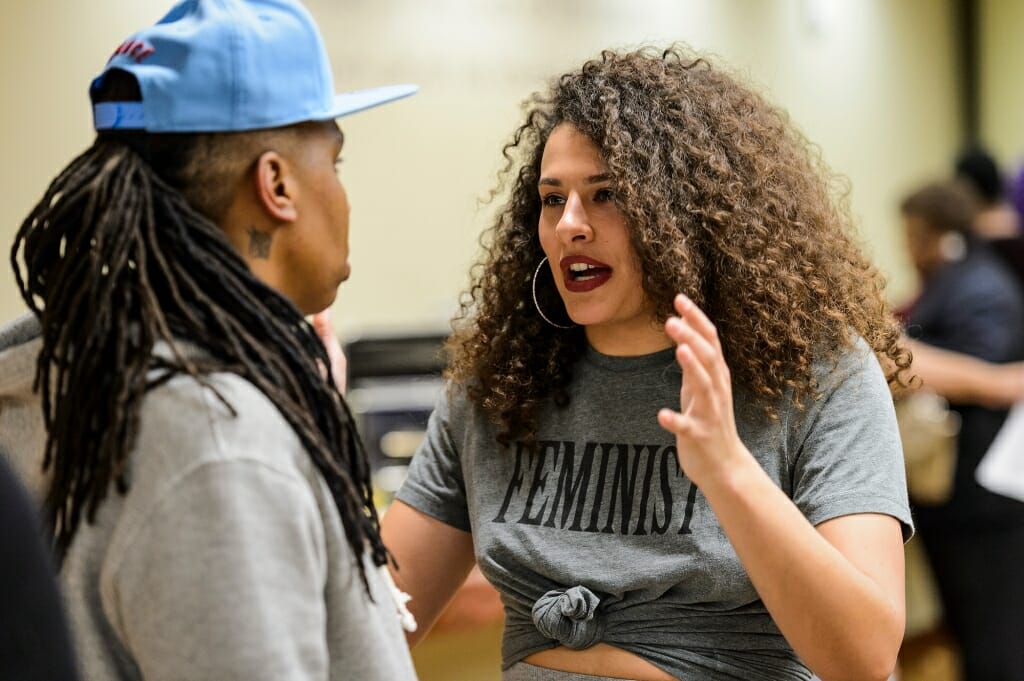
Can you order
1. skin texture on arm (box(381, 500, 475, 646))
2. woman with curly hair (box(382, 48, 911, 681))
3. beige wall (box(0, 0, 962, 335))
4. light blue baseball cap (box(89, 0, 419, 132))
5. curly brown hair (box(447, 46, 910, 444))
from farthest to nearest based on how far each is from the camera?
beige wall (box(0, 0, 962, 335)), skin texture on arm (box(381, 500, 475, 646)), curly brown hair (box(447, 46, 910, 444)), woman with curly hair (box(382, 48, 911, 681)), light blue baseball cap (box(89, 0, 419, 132))

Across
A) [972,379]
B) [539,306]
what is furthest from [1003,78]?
[539,306]

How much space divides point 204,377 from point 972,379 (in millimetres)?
3175

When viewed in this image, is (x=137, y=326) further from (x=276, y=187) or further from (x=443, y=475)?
(x=443, y=475)

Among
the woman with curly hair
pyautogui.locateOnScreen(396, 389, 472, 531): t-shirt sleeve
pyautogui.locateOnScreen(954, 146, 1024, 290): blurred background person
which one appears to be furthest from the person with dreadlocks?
pyautogui.locateOnScreen(954, 146, 1024, 290): blurred background person

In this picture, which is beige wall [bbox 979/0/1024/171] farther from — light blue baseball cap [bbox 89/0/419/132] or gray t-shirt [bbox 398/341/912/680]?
light blue baseball cap [bbox 89/0/419/132]

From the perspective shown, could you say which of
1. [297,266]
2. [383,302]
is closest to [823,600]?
[297,266]

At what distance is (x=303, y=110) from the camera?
1094 mm

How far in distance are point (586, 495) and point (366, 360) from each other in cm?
161

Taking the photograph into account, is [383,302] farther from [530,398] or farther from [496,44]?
[530,398]

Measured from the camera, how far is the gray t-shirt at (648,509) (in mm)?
1461

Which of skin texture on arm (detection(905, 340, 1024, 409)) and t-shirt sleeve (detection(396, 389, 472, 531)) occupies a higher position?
t-shirt sleeve (detection(396, 389, 472, 531))

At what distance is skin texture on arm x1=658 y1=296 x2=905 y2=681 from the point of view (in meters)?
1.24

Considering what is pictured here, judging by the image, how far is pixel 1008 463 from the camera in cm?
349

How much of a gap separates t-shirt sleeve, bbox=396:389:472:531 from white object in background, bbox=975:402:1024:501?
7.44 feet
